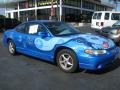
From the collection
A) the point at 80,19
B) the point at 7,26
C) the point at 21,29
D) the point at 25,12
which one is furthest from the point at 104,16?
the point at 25,12

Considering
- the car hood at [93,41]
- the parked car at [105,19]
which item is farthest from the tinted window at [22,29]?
the parked car at [105,19]

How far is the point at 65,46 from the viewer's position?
21.9ft

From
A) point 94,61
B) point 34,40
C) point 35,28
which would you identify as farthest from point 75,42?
point 35,28

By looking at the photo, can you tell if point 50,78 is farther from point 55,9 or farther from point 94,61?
point 55,9

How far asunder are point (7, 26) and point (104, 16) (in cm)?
1018

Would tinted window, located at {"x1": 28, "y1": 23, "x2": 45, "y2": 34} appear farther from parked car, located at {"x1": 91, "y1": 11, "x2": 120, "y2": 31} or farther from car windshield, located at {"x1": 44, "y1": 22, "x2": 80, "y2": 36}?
parked car, located at {"x1": 91, "y1": 11, "x2": 120, "y2": 31}

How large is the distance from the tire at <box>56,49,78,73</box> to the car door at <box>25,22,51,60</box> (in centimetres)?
50

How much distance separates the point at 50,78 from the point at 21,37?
2.72 metres

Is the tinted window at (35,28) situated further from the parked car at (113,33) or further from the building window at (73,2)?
the building window at (73,2)

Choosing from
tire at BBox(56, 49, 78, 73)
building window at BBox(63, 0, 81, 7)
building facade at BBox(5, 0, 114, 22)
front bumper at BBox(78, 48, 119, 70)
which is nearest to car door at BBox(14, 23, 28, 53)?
tire at BBox(56, 49, 78, 73)

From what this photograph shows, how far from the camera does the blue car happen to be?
6.25 meters

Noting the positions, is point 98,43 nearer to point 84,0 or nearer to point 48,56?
point 48,56

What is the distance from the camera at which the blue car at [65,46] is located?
20.5 feet

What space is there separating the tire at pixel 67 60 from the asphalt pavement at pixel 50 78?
6.0 inches
